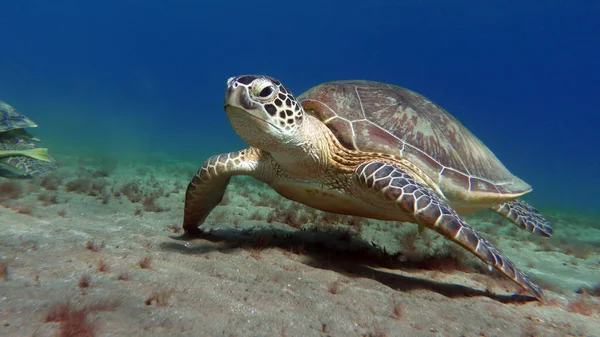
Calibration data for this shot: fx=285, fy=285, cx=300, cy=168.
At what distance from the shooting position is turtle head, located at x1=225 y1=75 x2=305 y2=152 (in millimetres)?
2795

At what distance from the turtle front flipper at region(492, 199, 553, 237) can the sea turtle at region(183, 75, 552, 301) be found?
0.79 meters

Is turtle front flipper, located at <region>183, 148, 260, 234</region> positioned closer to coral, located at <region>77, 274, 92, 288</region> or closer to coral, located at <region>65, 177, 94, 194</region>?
coral, located at <region>77, 274, 92, 288</region>

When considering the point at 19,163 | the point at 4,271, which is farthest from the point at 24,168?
the point at 4,271

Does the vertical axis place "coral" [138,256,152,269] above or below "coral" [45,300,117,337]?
above

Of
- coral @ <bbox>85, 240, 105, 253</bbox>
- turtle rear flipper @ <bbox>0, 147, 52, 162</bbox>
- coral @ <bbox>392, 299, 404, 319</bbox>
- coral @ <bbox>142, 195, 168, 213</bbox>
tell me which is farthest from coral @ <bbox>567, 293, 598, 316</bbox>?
turtle rear flipper @ <bbox>0, 147, 52, 162</bbox>

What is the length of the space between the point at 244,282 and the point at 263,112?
1601mm

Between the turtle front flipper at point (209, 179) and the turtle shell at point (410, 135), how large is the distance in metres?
1.17

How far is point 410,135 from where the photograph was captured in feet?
12.5

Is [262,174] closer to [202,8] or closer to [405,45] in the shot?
[405,45]

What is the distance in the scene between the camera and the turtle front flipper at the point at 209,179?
3.81m

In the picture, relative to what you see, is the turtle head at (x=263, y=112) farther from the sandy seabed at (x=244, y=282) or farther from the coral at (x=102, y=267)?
the coral at (x=102, y=267)

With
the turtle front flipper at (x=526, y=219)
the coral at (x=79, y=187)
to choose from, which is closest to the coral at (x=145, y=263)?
the coral at (x=79, y=187)

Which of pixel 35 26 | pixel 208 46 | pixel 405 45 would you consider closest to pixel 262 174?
pixel 405 45

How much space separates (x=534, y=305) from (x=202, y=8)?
149 metres
